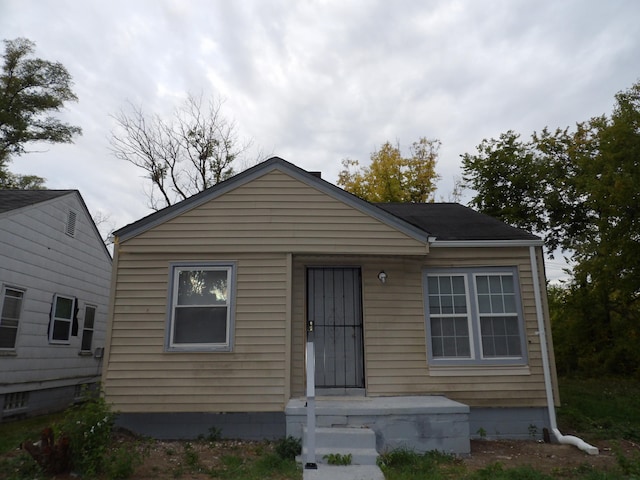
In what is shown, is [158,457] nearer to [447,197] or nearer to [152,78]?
[152,78]

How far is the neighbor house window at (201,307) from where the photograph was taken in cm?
704

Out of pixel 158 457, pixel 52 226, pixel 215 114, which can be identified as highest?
pixel 215 114

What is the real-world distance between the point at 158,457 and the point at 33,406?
224 inches

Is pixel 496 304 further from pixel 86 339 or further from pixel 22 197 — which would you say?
pixel 22 197

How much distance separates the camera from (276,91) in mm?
14875

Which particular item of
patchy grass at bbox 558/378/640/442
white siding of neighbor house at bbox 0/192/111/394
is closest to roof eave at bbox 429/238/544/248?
patchy grass at bbox 558/378/640/442

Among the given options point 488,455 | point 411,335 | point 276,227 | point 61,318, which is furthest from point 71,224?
point 488,455

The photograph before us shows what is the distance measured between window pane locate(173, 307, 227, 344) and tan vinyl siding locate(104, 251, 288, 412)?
0.23 meters

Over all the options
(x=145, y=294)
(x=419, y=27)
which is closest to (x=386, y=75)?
(x=419, y=27)

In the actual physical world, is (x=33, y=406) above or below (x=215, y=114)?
below

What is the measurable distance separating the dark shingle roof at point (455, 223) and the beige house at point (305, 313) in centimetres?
12

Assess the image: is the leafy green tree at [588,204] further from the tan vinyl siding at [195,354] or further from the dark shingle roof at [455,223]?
the tan vinyl siding at [195,354]

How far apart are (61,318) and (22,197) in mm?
3014

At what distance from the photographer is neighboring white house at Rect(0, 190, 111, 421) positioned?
28.8 ft
